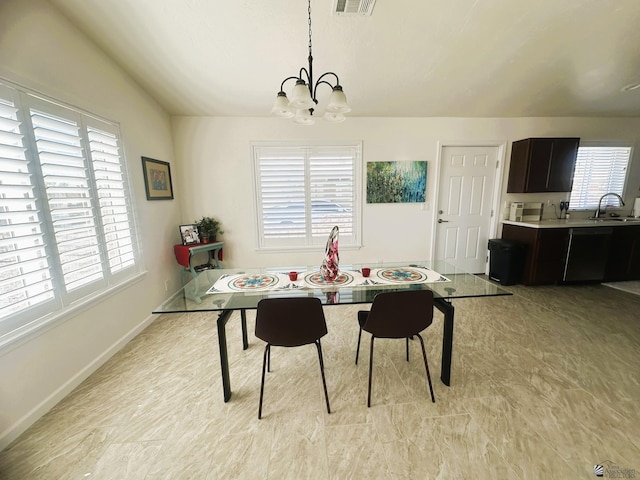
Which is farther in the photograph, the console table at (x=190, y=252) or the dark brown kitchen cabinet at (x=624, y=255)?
the dark brown kitchen cabinet at (x=624, y=255)

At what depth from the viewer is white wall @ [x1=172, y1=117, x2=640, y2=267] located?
10.4ft

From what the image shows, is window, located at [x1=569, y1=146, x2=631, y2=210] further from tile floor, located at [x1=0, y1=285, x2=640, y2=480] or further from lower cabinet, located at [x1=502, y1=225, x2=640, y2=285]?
tile floor, located at [x1=0, y1=285, x2=640, y2=480]

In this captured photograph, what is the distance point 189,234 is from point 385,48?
9.48ft

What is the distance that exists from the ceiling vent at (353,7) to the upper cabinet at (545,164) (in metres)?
2.94

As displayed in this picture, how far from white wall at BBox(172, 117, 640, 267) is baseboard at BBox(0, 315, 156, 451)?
158cm

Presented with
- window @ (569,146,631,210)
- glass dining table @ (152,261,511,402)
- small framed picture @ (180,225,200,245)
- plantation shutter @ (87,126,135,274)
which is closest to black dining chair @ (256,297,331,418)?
glass dining table @ (152,261,511,402)

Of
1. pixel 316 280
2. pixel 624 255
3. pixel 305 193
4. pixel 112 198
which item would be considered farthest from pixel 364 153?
pixel 624 255

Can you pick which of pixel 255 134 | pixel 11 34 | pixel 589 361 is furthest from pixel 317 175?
pixel 589 361

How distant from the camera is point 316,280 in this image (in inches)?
68.2

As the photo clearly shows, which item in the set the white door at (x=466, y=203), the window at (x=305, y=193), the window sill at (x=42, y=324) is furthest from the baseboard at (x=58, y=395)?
the white door at (x=466, y=203)

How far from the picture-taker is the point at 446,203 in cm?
352

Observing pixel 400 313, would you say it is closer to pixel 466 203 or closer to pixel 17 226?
pixel 17 226

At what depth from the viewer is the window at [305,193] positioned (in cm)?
325

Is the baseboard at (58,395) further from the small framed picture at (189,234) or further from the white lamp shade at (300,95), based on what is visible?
the white lamp shade at (300,95)
